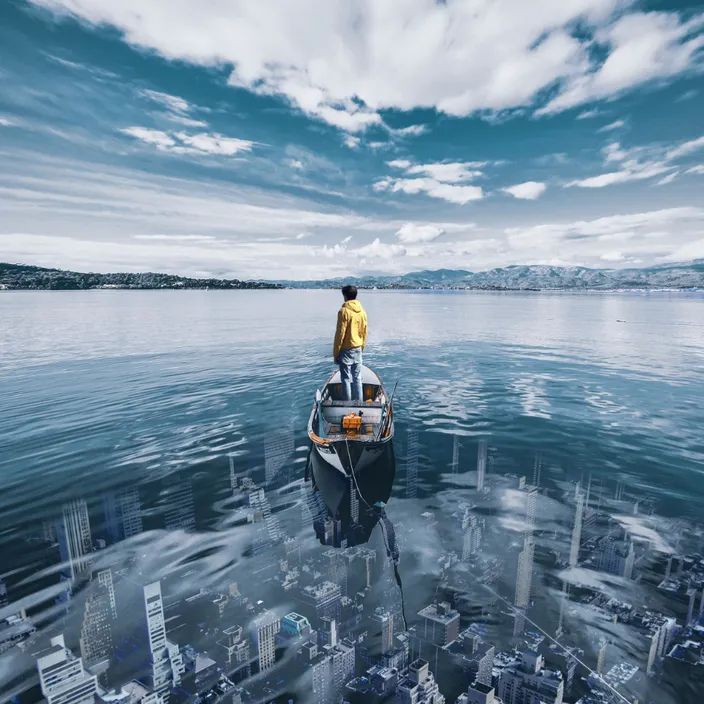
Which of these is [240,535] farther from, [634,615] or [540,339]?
[540,339]

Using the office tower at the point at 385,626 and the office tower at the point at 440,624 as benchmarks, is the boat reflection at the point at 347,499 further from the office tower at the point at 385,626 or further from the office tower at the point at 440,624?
the office tower at the point at 440,624

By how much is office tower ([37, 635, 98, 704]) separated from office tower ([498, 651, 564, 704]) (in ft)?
26.8

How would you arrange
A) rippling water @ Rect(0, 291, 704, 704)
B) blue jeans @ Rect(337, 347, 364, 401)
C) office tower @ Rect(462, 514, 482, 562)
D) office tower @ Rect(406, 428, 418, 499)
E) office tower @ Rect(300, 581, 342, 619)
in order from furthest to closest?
blue jeans @ Rect(337, 347, 364, 401), office tower @ Rect(406, 428, 418, 499), office tower @ Rect(462, 514, 482, 562), office tower @ Rect(300, 581, 342, 619), rippling water @ Rect(0, 291, 704, 704)

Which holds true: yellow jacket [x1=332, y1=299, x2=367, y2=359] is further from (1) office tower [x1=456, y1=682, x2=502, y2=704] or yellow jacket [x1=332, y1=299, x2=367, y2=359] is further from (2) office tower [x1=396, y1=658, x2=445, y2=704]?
(1) office tower [x1=456, y1=682, x2=502, y2=704]

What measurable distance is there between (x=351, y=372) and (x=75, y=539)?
11800mm

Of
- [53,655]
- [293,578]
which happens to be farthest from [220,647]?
[53,655]

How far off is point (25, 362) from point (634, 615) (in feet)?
158

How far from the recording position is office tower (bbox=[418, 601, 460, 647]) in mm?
8734

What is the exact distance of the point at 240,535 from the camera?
40.1 feet

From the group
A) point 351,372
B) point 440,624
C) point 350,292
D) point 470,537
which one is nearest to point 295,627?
point 440,624

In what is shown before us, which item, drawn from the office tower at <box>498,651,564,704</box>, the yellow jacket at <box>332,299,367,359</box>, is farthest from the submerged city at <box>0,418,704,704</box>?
the yellow jacket at <box>332,299,367,359</box>

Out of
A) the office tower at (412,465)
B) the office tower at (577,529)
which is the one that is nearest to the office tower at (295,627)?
the office tower at (412,465)

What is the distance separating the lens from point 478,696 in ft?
24.6

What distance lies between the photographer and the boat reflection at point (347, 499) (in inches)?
496
